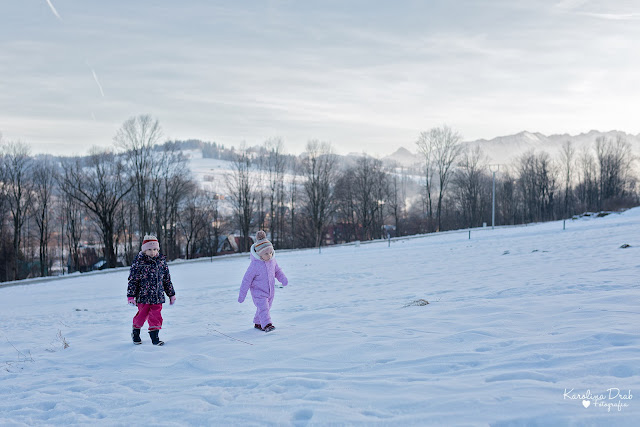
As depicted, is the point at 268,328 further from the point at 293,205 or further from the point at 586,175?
the point at 586,175

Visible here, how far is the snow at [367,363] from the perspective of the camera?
3627 millimetres

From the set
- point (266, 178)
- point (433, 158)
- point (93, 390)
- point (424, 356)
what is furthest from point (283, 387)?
point (433, 158)

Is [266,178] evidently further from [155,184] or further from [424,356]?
[424,356]

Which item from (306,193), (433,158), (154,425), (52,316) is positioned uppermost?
(433,158)

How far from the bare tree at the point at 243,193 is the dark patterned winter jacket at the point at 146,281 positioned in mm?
49391

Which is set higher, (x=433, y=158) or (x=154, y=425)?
(x=433, y=158)

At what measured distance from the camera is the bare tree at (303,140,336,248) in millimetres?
58812

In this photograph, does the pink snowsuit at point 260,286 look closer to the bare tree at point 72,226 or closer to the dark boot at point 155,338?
the dark boot at point 155,338

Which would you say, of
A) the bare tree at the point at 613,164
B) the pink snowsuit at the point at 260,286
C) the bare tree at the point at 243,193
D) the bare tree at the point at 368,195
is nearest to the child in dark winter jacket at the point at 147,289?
the pink snowsuit at the point at 260,286

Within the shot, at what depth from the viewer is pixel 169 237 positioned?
2350 inches

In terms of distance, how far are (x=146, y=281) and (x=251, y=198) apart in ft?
172

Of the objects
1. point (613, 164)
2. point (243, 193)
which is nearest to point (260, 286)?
point (243, 193)

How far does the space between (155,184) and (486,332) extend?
172ft

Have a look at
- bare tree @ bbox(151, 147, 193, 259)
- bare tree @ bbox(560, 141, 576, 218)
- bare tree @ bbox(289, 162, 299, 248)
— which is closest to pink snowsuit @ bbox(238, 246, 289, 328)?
bare tree @ bbox(151, 147, 193, 259)
